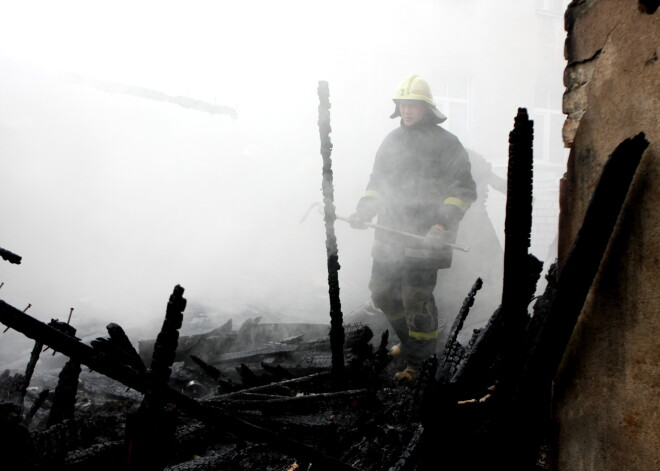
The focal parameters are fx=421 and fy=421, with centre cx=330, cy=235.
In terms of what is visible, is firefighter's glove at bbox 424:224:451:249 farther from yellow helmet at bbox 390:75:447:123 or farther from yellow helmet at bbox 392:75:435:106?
yellow helmet at bbox 392:75:435:106

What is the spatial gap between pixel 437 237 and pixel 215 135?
10.9 meters

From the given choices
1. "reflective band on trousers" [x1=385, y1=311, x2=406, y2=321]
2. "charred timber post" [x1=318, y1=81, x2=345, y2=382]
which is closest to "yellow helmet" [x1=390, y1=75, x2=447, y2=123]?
"charred timber post" [x1=318, y1=81, x2=345, y2=382]

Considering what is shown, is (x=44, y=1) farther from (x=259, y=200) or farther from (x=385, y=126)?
(x=385, y=126)

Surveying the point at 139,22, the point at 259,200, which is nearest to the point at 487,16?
the point at 259,200

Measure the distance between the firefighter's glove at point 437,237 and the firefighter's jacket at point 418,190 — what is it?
0.20 ft

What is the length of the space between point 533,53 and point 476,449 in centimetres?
1762

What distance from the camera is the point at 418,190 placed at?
193 inches

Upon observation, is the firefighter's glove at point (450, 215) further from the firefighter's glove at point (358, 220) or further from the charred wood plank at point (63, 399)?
the charred wood plank at point (63, 399)

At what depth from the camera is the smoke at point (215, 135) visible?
30.0 ft

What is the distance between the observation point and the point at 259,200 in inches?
534

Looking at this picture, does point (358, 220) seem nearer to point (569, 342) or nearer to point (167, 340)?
point (569, 342)

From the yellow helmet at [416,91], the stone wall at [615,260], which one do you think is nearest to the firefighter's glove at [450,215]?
the yellow helmet at [416,91]

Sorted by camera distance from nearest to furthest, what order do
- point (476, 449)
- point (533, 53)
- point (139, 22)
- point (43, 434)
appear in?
1. point (476, 449)
2. point (43, 434)
3. point (139, 22)
4. point (533, 53)

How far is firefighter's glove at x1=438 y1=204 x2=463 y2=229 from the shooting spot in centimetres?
452
